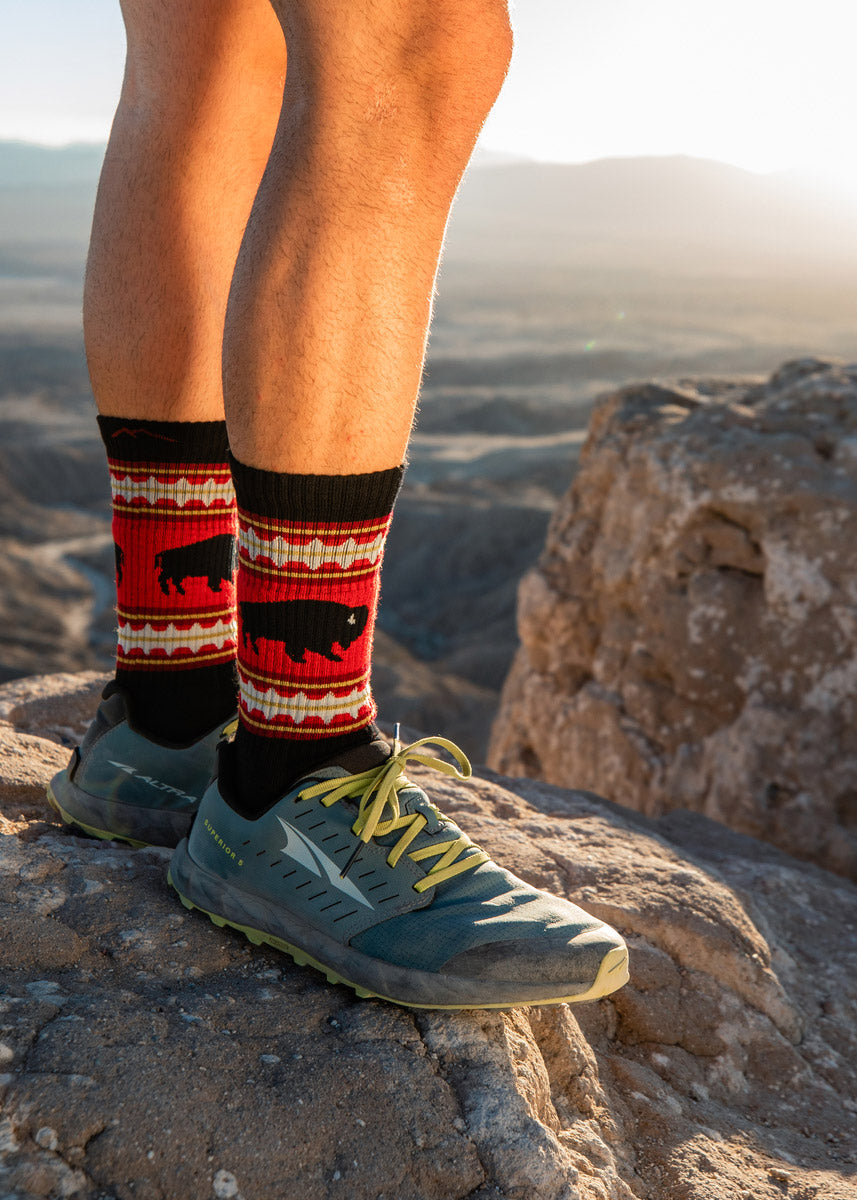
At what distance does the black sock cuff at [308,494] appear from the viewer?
0.94m

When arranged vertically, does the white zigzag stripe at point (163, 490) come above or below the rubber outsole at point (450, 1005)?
above

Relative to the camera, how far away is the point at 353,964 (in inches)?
37.7

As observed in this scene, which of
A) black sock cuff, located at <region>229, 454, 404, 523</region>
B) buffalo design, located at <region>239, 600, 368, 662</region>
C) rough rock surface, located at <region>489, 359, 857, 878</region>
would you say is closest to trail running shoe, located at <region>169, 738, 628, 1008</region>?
buffalo design, located at <region>239, 600, 368, 662</region>

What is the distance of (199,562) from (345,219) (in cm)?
46

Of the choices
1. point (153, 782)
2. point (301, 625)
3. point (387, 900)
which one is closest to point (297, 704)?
point (301, 625)

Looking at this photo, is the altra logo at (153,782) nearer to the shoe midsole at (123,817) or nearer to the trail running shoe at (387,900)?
the shoe midsole at (123,817)

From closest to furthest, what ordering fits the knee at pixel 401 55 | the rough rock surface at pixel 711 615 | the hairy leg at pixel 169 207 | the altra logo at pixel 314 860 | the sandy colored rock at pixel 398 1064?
the sandy colored rock at pixel 398 1064 < the knee at pixel 401 55 < the altra logo at pixel 314 860 < the hairy leg at pixel 169 207 < the rough rock surface at pixel 711 615

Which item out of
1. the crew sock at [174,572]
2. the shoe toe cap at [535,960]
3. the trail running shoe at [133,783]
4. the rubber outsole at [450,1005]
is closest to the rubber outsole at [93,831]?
the trail running shoe at [133,783]

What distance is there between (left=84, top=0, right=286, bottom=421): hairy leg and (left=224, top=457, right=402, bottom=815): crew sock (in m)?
0.27

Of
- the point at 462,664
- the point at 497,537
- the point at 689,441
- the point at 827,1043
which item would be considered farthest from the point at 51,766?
the point at 497,537

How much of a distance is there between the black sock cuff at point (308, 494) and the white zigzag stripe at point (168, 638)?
11.5 inches

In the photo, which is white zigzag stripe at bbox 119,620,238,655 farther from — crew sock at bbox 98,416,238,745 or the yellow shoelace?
the yellow shoelace

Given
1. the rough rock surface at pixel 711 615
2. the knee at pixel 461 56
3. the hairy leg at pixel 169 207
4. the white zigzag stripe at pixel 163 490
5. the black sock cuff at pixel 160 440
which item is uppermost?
the knee at pixel 461 56

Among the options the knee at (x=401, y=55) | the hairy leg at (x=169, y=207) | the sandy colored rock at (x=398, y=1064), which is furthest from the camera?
the hairy leg at (x=169, y=207)
